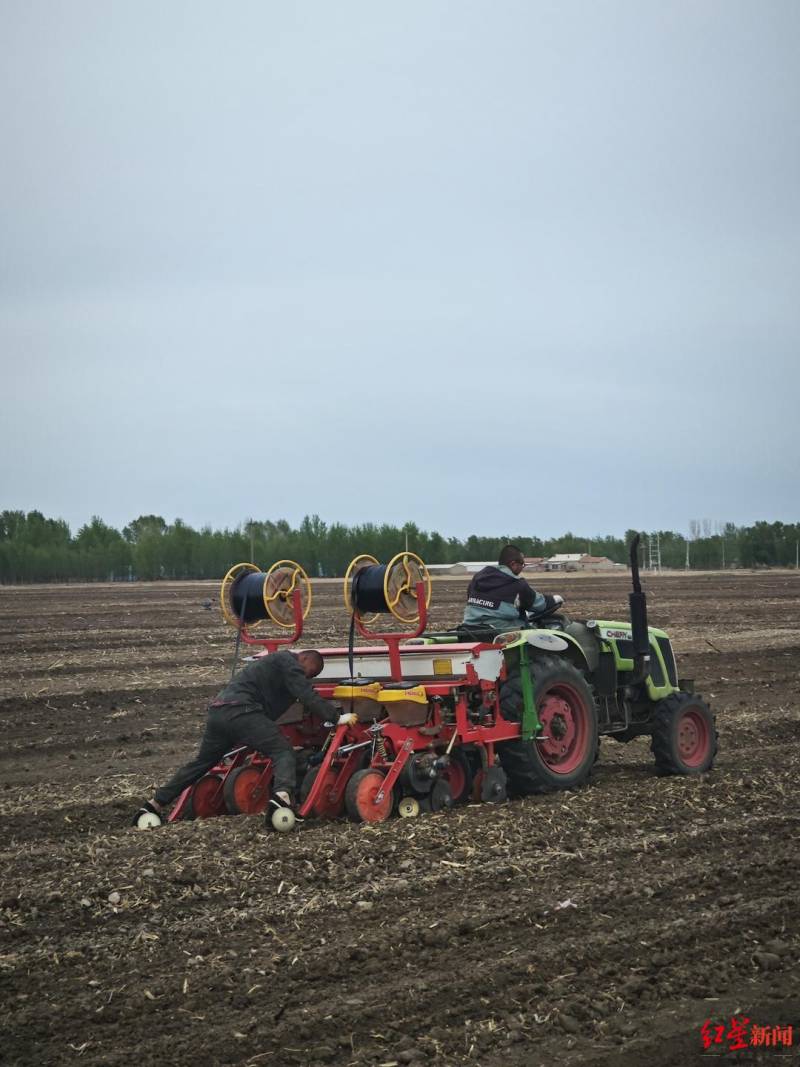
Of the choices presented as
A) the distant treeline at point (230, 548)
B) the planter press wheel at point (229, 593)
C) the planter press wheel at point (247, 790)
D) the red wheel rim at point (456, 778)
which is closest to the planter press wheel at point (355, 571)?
the planter press wheel at point (229, 593)

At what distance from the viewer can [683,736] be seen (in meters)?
10.2

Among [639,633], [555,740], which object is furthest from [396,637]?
[639,633]

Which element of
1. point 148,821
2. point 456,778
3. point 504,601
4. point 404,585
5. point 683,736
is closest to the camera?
point 148,821

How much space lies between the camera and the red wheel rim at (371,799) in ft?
26.6

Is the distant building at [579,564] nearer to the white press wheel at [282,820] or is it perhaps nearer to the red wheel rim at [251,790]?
the red wheel rim at [251,790]

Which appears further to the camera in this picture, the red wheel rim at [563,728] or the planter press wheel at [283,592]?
the red wheel rim at [563,728]

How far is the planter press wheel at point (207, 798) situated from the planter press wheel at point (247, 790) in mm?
76

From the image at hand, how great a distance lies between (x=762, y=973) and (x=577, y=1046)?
1142mm

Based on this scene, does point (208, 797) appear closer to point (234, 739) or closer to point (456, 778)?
point (234, 739)

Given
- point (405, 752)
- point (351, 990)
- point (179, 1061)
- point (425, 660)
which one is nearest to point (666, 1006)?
point (351, 990)

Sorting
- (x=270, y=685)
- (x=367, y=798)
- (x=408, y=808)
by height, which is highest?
(x=270, y=685)

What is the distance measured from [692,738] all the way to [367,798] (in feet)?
11.4

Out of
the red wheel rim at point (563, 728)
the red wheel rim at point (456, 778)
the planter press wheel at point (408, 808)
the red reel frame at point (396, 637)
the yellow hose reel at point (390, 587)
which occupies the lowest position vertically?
the planter press wheel at point (408, 808)

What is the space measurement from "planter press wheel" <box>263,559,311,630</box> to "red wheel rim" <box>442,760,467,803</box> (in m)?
1.57
